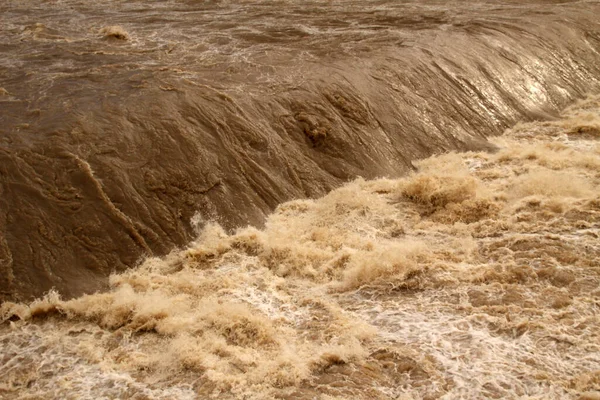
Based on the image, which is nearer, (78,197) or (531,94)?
(78,197)

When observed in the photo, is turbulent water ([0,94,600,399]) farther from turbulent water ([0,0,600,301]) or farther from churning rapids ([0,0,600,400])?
turbulent water ([0,0,600,301])

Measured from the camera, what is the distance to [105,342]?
18.7 feet

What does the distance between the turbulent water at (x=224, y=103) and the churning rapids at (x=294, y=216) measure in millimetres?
32

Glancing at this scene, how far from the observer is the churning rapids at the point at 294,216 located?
17.6 feet

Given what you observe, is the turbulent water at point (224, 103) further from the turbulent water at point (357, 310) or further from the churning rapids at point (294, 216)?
the turbulent water at point (357, 310)

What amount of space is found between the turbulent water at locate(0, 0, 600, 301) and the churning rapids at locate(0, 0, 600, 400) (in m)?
0.03

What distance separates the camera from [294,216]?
7.54 meters

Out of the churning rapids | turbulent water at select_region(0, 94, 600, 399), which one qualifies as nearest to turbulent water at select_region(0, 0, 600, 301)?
the churning rapids

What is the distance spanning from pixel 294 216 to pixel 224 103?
1.84m

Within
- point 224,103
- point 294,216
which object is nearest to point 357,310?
point 294,216

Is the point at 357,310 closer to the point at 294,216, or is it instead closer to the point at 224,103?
the point at 294,216

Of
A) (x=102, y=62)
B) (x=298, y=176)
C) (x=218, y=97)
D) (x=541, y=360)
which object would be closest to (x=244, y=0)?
(x=102, y=62)

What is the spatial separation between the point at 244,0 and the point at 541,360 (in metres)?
10.6

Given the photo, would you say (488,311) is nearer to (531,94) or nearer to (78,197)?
(78,197)
